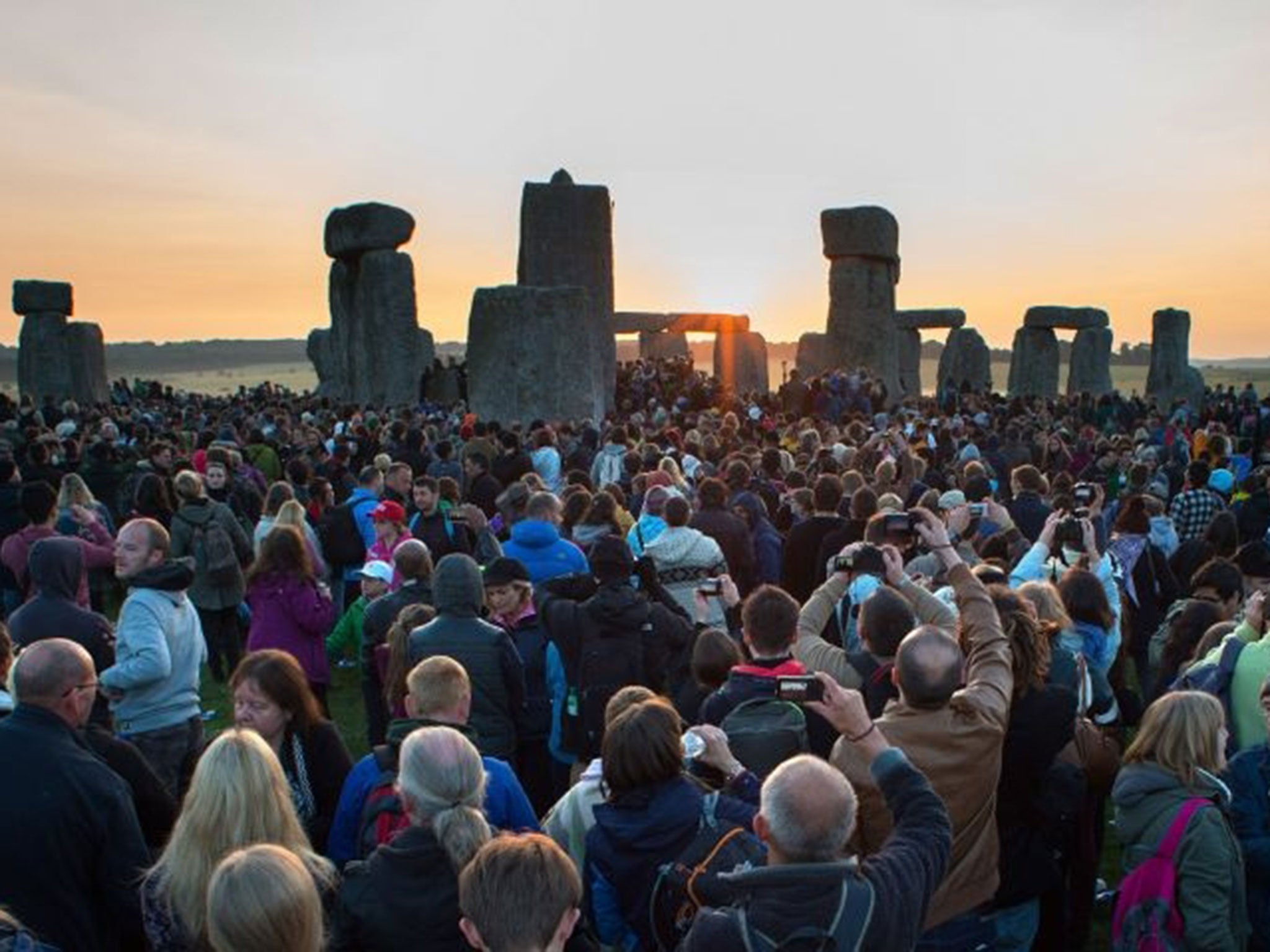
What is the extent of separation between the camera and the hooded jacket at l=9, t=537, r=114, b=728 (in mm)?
5676

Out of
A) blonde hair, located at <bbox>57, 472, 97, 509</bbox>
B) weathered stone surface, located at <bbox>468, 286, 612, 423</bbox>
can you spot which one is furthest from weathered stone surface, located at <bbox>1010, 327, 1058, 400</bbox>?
blonde hair, located at <bbox>57, 472, 97, 509</bbox>

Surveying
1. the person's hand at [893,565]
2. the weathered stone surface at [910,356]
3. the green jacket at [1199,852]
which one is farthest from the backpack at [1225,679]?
the weathered stone surface at [910,356]

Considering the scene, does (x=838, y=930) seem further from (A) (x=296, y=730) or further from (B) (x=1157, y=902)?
(A) (x=296, y=730)

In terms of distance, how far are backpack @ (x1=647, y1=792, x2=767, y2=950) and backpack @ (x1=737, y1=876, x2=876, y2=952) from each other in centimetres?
42

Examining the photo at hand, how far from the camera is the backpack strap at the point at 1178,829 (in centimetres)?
395

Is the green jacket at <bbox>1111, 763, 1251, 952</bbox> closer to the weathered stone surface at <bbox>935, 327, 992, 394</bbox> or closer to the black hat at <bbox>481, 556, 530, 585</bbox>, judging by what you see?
the black hat at <bbox>481, 556, 530, 585</bbox>

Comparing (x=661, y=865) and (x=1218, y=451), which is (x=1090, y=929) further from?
(x=1218, y=451)

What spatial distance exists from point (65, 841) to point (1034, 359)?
3547 cm

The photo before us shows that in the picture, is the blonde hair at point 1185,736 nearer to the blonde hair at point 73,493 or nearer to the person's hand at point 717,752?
the person's hand at point 717,752

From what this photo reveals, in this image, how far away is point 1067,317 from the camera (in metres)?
35.5

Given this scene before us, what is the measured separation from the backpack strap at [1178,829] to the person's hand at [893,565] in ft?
4.56

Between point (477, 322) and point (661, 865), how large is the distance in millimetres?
16172

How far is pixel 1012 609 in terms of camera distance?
4.66 metres

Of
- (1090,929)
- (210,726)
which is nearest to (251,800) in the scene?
(1090,929)
